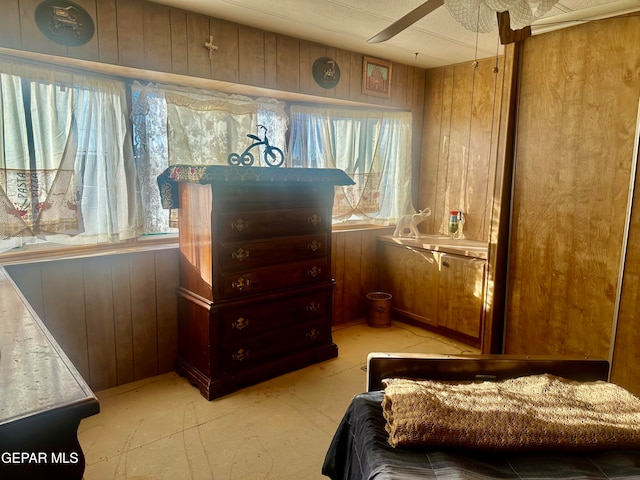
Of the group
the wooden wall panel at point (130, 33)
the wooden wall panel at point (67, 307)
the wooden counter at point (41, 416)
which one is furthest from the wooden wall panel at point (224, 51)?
the wooden counter at point (41, 416)

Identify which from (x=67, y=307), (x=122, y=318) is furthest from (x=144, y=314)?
(x=67, y=307)

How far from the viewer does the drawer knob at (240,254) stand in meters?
2.60

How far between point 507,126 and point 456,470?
7.64 feet

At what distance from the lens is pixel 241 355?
2.69 meters

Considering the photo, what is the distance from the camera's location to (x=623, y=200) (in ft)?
7.78

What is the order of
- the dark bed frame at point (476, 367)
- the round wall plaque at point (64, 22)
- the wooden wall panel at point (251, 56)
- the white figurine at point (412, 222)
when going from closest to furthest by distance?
the dark bed frame at point (476, 367)
the round wall plaque at point (64, 22)
the wooden wall panel at point (251, 56)
the white figurine at point (412, 222)

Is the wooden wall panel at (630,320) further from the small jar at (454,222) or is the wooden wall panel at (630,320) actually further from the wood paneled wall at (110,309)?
the wood paneled wall at (110,309)

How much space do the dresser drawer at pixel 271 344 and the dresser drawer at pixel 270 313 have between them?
1.7 inches

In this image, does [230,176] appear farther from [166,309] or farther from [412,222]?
[412,222]

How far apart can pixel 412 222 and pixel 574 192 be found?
1529mm

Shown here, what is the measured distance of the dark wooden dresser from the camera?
2547 mm

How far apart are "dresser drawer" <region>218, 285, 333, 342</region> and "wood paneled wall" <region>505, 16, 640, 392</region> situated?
1.29m

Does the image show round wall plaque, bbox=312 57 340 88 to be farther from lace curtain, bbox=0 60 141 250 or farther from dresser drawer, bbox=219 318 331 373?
dresser drawer, bbox=219 318 331 373

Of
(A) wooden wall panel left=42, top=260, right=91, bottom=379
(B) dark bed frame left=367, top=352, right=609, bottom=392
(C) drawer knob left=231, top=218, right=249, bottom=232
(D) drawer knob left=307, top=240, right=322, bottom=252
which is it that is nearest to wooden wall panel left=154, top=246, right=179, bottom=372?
(A) wooden wall panel left=42, top=260, right=91, bottom=379
